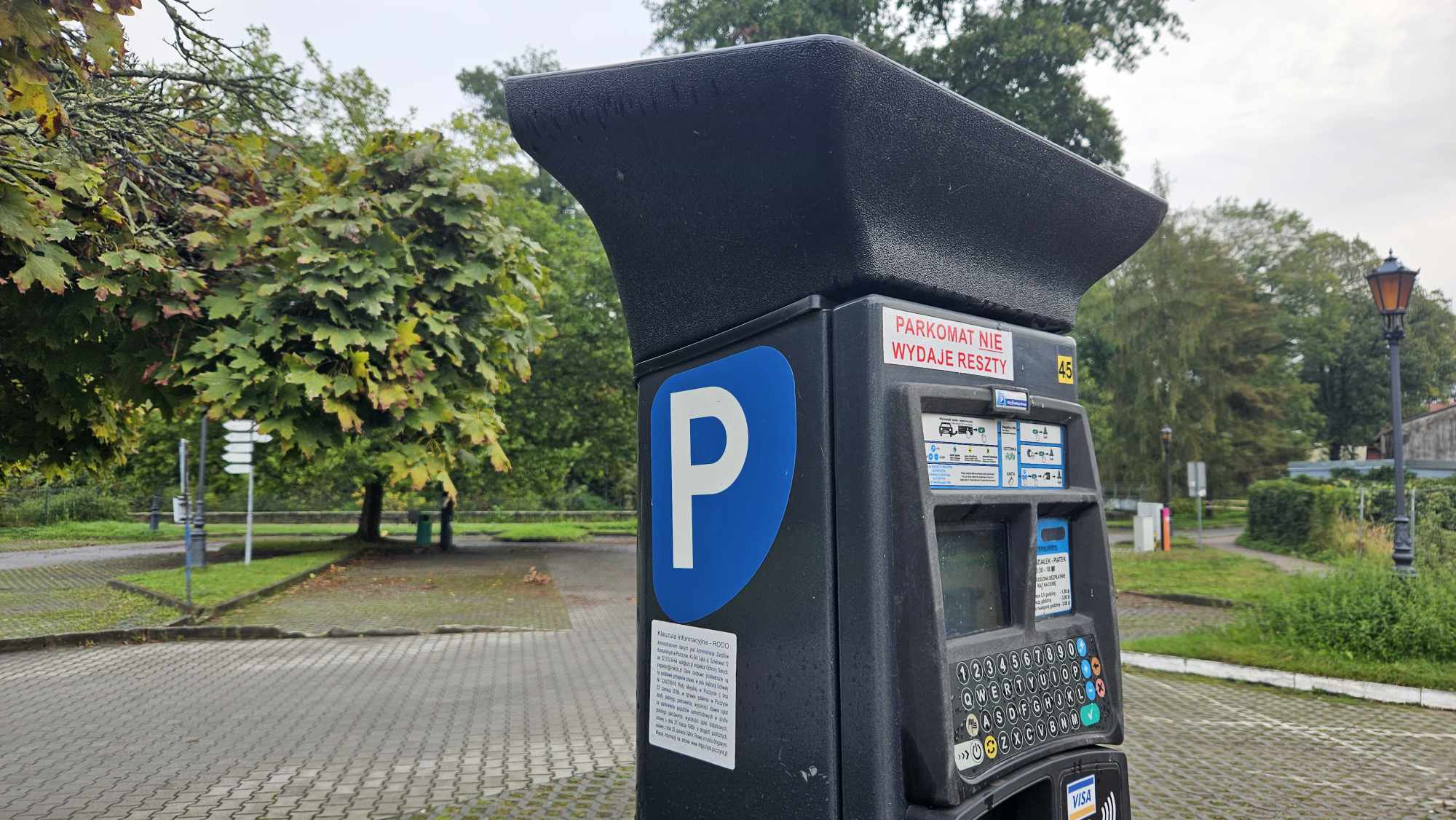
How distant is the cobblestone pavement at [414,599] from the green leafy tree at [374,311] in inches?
355

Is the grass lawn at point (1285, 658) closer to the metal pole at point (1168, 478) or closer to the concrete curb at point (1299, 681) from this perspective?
the concrete curb at point (1299, 681)

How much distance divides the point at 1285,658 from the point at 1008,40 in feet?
54.6

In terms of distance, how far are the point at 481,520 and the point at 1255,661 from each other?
30985 millimetres

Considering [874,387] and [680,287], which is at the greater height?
[680,287]

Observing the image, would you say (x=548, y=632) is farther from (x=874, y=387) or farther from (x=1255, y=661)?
(x=874, y=387)

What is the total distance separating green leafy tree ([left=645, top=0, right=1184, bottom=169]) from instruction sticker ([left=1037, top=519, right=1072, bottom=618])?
20.9 meters

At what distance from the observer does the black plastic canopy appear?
1879 mm

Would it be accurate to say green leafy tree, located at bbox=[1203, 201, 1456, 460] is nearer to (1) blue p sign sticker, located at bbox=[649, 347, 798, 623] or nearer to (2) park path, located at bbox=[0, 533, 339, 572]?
(2) park path, located at bbox=[0, 533, 339, 572]

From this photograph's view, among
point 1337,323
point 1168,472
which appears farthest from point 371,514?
point 1337,323

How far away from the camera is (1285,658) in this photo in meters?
8.81

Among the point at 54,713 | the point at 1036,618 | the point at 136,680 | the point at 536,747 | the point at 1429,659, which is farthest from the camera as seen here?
the point at 136,680

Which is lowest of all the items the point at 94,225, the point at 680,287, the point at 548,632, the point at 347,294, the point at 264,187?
the point at 548,632

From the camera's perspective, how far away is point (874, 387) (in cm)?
194

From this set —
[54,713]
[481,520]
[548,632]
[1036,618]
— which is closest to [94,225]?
[1036,618]
